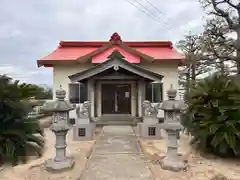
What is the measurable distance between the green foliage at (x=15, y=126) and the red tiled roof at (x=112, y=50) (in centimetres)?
722

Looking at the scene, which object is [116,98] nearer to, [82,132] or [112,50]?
[112,50]

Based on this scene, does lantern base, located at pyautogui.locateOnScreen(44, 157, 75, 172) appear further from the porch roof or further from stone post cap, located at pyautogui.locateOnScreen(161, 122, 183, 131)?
the porch roof

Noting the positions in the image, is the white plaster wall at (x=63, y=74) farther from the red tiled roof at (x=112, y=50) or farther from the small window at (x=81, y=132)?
the small window at (x=81, y=132)

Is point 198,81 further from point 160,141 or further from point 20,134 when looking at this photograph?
point 20,134

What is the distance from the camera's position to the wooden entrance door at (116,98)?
46.9 feet

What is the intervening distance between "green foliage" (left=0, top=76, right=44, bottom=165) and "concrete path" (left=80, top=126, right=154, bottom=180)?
75.9 inches

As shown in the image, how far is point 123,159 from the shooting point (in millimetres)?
6594

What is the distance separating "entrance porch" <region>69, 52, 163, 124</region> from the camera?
41.8 ft

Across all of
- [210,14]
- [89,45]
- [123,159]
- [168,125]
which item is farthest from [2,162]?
[210,14]

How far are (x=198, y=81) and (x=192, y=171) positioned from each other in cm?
331

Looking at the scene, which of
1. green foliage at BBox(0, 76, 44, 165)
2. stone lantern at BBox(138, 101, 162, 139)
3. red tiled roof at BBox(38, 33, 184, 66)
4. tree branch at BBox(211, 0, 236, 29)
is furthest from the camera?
red tiled roof at BBox(38, 33, 184, 66)

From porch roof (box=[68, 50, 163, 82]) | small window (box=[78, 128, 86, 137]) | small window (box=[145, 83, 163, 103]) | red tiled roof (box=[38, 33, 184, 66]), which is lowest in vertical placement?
small window (box=[78, 128, 86, 137])

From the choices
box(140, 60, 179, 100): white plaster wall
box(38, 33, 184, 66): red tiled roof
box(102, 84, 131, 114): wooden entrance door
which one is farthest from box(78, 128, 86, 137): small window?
box(140, 60, 179, 100): white plaster wall

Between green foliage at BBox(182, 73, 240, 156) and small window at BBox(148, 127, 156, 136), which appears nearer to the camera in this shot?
green foliage at BBox(182, 73, 240, 156)
